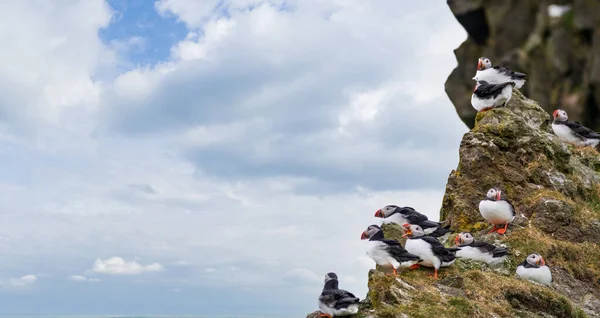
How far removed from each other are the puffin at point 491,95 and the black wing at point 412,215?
548 cm

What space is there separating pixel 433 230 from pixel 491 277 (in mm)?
3934

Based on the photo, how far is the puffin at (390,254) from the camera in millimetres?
13820

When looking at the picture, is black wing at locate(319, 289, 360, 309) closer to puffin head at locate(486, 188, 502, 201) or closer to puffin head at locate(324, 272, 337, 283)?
puffin head at locate(324, 272, 337, 283)

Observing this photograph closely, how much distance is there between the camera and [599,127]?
153ft

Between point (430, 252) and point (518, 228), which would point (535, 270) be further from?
point (430, 252)

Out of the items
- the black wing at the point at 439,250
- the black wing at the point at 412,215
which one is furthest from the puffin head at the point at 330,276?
the black wing at the point at 412,215

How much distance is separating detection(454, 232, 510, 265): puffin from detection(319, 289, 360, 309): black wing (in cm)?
495

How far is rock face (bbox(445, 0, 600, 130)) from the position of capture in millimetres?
46438

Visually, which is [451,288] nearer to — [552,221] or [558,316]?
[558,316]

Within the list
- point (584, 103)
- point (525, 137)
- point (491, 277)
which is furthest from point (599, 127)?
point (491, 277)

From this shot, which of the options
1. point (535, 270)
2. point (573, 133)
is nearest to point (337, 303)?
point (535, 270)

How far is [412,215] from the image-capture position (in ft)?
61.1

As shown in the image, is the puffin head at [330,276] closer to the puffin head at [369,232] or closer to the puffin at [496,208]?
the puffin head at [369,232]

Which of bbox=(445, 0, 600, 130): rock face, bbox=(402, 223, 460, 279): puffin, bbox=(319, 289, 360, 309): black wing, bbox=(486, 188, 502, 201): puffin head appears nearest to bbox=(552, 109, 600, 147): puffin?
bbox=(486, 188, 502, 201): puffin head
